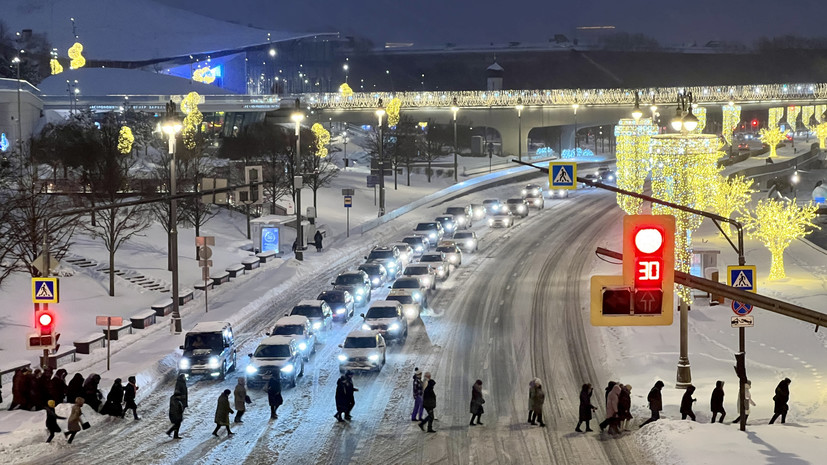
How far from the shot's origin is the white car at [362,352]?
103 ft

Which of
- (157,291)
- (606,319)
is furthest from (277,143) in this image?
(606,319)

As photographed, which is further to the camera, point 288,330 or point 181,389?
point 288,330

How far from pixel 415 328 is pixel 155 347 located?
31.7 ft

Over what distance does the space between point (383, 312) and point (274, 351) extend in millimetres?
6617

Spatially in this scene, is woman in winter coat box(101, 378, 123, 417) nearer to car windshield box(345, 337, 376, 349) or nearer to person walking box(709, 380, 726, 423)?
car windshield box(345, 337, 376, 349)

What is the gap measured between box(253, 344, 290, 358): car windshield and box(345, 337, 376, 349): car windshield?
7.42ft

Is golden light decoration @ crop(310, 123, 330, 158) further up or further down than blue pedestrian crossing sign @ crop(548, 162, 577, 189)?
A: further up

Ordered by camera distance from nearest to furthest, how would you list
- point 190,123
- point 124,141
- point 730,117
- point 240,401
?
point 240,401, point 124,141, point 190,123, point 730,117

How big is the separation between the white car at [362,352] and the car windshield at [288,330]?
1.97 meters

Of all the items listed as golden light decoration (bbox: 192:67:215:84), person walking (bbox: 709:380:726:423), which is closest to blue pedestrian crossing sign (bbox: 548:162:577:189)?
person walking (bbox: 709:380:726:423)

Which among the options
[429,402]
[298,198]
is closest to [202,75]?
[298,198]

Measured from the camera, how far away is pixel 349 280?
43.2 m

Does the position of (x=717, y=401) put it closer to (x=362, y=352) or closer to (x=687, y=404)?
(x=687, y=404)

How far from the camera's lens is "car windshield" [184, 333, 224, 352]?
31156 mm
